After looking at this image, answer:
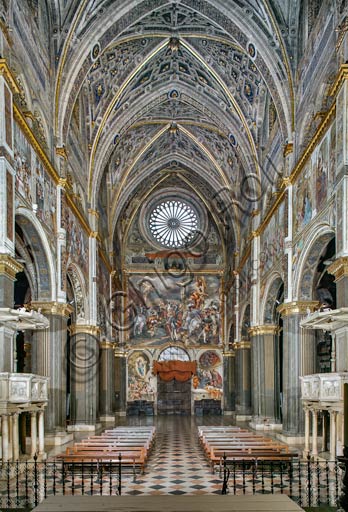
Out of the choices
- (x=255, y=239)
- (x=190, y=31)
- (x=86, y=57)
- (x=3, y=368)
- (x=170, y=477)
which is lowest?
(x=170, y=477)

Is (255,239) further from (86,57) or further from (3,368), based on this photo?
(3,368)

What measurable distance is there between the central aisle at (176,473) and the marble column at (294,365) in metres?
3.49

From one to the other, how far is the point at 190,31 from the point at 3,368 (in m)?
18.6

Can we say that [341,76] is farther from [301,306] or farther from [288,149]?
[301,306]

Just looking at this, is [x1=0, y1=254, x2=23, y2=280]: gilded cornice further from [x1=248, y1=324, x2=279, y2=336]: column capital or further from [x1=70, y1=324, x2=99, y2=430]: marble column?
[x1=248, y1=324, x2=279, y2=336]: column capital

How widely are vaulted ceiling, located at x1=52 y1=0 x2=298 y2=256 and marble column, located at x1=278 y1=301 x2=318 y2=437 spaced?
664 centimetres

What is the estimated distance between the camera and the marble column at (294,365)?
21406 millimetres

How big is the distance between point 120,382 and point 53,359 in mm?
21413

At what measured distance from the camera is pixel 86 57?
78.6 ft

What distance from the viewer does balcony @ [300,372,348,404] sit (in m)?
14.5

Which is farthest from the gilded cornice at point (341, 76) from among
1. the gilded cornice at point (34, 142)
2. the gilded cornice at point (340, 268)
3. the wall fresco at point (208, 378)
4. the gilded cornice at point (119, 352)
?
the wall fresco at point (208, 378)

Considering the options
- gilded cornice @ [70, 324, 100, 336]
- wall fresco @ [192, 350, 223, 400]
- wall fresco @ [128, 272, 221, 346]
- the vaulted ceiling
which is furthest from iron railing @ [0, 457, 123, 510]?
wall fresco @ [128, 272, 221, 346]

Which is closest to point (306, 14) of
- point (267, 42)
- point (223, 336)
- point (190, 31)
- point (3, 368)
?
point (267, 42)

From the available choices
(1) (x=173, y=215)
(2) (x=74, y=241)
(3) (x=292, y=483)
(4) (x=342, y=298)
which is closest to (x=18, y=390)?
(3) (x=292, y=483)
